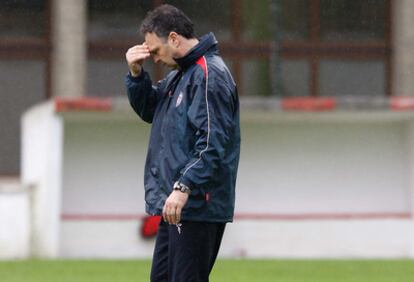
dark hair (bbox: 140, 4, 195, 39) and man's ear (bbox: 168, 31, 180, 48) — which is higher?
dark hair (bbox: 140, 4, 195, 39)

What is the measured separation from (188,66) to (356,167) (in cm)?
1100

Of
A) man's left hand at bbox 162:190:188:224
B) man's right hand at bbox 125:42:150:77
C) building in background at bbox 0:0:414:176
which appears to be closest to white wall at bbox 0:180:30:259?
building in background at bbox 0:0:414:176

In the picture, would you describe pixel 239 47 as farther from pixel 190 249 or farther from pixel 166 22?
pixel 190 249

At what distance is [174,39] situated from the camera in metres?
6.71

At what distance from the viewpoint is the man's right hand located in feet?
22.5

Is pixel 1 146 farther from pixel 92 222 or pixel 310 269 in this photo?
pixel 310 269

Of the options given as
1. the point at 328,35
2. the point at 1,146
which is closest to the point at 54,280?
the point at 1,146

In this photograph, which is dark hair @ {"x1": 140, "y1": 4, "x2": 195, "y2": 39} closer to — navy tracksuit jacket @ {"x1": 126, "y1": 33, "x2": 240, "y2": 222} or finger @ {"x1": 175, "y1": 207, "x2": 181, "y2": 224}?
navy tracksuit jacket @ {"x1": 126, "y1": 33, "x2": 240, "y2": 222}

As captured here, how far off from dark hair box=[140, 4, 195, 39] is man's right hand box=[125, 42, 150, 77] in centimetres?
14

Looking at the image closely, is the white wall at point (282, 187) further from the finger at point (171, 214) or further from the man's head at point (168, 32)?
the finger at point (171, 214)

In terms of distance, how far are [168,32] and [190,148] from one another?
58 centimetres

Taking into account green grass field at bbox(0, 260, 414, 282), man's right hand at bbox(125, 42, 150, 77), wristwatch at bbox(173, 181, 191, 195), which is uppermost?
man's right hand at bbox(125, 42, 150, 77)

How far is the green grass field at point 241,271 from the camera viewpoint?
41.8 feet

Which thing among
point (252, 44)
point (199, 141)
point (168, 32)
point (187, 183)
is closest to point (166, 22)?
point (168, 32)
